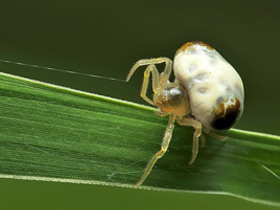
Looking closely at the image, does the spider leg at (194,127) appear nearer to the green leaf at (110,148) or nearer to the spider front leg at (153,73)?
the green leaf at (110,148)

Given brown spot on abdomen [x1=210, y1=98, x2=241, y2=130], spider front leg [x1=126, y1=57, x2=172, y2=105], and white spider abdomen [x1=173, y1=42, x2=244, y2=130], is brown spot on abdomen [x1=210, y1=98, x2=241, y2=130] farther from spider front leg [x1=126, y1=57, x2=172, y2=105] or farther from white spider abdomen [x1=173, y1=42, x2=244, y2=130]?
spider front leg [x1=126, y1=57, x2=172, y2=105]

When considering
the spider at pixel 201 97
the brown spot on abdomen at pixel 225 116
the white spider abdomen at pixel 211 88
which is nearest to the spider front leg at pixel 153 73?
the spider at pixel 201 97

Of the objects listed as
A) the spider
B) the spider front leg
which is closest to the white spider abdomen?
the spider

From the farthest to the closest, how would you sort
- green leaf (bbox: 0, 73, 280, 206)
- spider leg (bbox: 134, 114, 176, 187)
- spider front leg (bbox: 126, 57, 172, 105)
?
spider front leg (bbox: 126, 57, 172, 105), spider leg (bbox: 134, 114, 176, 187), green leaf (bbox: 0, 73, 280, 206)

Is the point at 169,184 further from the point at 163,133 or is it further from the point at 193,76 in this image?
the point at 193,76

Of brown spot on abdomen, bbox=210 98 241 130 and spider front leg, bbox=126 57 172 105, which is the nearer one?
brown spot on abdomen, bbox=210 98 241 130

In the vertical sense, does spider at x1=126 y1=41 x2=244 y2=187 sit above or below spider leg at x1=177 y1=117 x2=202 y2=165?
above

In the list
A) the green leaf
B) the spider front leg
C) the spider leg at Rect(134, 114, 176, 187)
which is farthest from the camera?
the spider front leg
